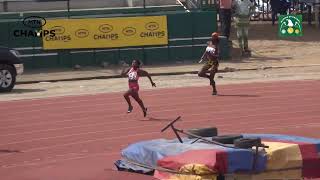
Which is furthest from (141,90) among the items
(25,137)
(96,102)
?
(25,137)

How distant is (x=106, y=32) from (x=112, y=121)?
13073mm

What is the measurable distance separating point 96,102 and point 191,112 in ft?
11.2

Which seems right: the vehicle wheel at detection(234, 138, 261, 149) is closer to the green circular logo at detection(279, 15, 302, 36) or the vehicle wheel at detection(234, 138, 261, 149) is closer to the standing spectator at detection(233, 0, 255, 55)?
the standing spectator at detection(233, 0, 255, 55)

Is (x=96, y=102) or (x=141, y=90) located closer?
(x=96, y=102)

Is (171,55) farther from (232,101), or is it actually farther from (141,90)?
(232,101)

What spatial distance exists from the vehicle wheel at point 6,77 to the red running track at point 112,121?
2.49 m

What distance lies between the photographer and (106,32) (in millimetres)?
28922

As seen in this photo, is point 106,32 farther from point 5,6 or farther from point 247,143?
point 247,143

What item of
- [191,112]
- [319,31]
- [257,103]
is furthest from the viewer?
[319,31]

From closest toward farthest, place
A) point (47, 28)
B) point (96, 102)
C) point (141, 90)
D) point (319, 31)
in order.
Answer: point (96, 102) → point (141, 90) → point (47, 28) → point (319, 31)

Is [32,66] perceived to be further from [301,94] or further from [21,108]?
[301,94]

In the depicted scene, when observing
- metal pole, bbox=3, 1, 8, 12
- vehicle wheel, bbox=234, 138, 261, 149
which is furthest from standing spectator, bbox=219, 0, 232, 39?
vehicle wheel, bbox=234, 138, 261, 149

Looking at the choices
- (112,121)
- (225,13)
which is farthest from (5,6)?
(112,121)

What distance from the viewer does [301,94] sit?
20062mm
